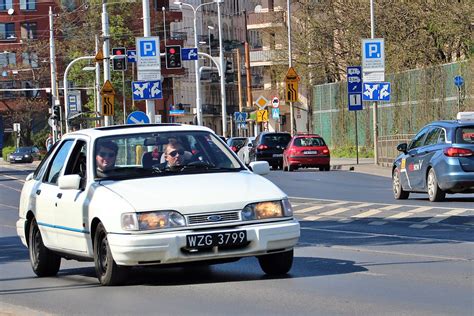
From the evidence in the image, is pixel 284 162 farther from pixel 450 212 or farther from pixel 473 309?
pixel 473 309

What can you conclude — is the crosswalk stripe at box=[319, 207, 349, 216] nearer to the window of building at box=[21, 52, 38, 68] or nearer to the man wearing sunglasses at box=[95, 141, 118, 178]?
the man wearing sunglasses at box=[95, 141, 118, 178]

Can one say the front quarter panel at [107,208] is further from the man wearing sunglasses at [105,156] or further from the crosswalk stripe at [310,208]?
the crosswalk stripe at [310,208]

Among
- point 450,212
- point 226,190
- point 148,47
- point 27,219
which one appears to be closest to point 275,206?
point 226,190

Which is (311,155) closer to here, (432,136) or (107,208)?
(432,136)

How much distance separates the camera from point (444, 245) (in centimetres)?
1694

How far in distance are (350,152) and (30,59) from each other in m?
60.0

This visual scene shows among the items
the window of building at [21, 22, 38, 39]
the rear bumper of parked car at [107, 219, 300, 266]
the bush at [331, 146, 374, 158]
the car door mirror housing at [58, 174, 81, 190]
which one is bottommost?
the bush at [331, 146, 374, 158]

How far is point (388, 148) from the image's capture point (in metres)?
52.9

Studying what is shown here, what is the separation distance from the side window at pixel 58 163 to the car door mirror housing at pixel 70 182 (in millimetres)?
1039

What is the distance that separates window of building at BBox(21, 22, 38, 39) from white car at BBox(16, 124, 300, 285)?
114 meters

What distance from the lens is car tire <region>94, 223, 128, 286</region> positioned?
515 inches

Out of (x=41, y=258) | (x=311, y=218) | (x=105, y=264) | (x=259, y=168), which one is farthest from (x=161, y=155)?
(x=311, y=218)

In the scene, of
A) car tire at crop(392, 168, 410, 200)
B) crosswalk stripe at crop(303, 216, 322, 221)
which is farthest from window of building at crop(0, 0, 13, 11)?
crosswalk stripe at crop(303, 216, 322, 221)

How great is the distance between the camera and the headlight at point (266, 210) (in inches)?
504
